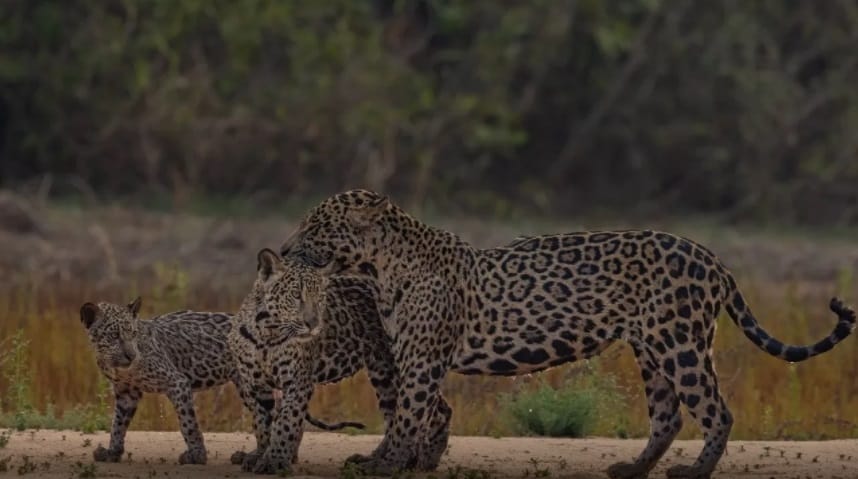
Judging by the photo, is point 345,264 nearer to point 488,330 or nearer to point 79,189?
point 488,330

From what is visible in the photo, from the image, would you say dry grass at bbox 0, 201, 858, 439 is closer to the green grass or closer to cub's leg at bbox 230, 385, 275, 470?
the green grass

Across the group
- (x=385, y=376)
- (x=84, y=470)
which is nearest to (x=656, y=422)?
(x=385, y=376)

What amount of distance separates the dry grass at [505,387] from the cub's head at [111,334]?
70.6 inches

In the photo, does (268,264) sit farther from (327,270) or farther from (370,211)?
(370,211)

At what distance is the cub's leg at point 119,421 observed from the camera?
10469mm

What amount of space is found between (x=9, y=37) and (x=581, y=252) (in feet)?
50.5

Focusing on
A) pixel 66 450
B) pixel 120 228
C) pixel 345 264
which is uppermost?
pixel 120 228

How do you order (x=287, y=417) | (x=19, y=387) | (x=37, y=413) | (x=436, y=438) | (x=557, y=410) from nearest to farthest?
(x=287, y=417)
(x=436, y=438)
(x=19, y=387)
(x=37, y=413)
(x=557, y=410)

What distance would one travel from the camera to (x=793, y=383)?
12984mm

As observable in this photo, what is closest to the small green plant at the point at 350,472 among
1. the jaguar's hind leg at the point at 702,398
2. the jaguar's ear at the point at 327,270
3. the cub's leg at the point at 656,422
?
the jaguar's ear at the point at 327,270

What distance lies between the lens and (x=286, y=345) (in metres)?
10.2

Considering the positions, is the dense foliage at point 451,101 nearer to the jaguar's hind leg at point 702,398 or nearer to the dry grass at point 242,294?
the dry grass at point 242,294

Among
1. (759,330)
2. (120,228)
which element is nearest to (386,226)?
(759,330)

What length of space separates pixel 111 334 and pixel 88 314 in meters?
0.14
